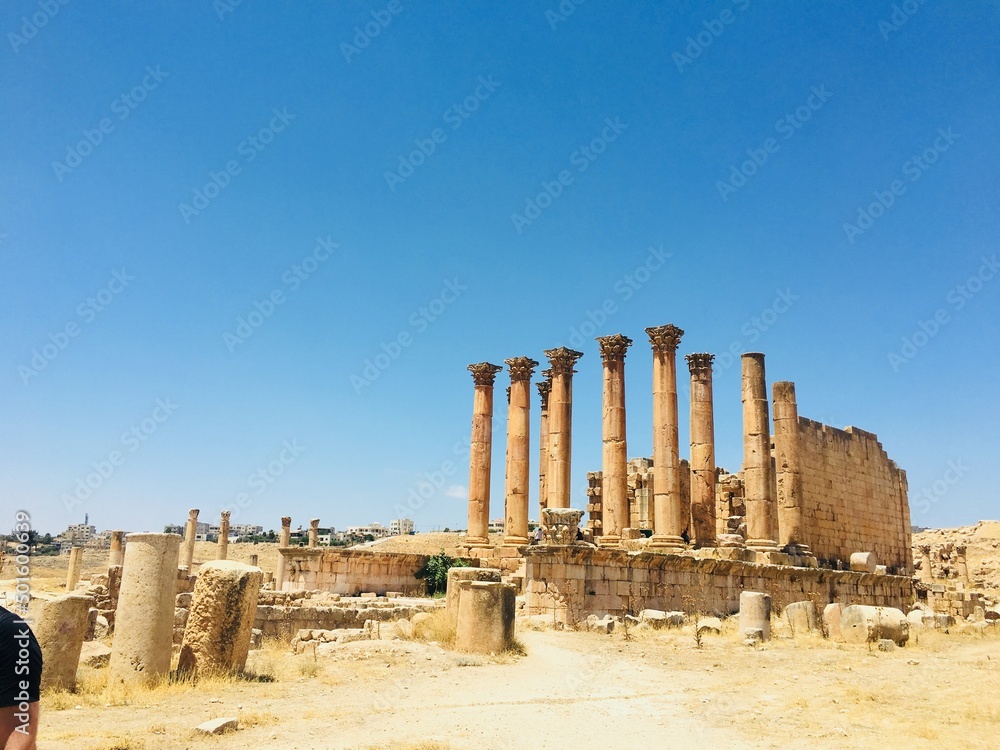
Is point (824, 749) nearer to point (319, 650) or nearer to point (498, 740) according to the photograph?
point (498, 740)

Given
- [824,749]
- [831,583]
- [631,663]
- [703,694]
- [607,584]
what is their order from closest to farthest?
[824,749], [703,694], [631,663], [607,584], [831,583]

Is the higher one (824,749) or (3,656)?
(3,656)

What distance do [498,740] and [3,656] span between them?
4.85 m

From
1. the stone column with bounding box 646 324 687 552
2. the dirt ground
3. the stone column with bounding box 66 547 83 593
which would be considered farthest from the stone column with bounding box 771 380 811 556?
the stone column with bounding box 66 547 83 593

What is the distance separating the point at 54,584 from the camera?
3431 centimetres

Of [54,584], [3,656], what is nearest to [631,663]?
[3,656]

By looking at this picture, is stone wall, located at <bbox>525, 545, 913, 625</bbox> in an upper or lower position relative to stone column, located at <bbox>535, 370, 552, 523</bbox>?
lower

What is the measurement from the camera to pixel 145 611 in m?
9.74

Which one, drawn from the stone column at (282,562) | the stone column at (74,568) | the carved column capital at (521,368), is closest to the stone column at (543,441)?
the carved column capital at (521,368)

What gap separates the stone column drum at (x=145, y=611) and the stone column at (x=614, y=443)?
49.1 feet

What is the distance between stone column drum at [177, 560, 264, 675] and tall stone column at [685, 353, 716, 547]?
1698 cm

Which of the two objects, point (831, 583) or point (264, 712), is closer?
point (264, 712)

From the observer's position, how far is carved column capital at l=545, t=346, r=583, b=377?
26572mm

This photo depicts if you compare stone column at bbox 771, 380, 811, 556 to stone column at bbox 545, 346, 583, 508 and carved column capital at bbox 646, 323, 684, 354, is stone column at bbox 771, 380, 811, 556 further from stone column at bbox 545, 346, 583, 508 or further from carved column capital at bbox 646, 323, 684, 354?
stone column at bbox 545, 346, 583, 508
